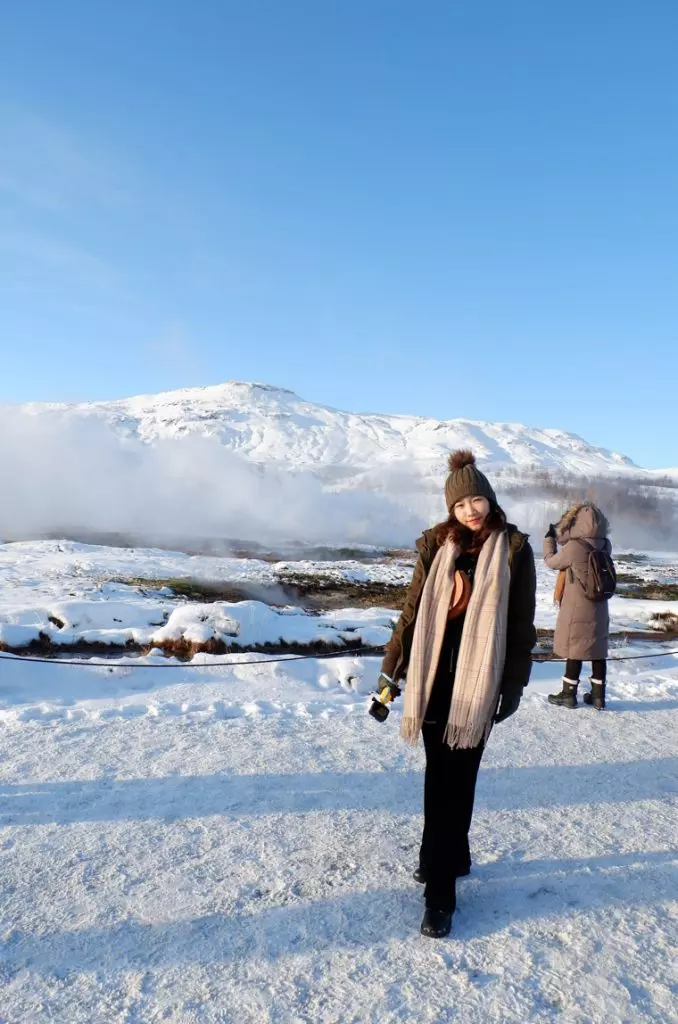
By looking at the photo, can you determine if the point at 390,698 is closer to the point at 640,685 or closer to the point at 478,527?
the point at 478,527

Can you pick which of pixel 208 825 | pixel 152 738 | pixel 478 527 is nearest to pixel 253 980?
pixel 208 825

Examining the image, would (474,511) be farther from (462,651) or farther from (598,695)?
(598,695)

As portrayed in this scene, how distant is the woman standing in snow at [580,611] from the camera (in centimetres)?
592

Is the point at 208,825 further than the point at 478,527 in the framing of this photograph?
Yes

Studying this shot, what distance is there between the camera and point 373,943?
267cm

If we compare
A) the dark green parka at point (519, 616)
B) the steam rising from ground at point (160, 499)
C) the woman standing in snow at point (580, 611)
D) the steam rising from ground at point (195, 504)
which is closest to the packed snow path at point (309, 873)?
the woman standing in snow at point (580, 611)

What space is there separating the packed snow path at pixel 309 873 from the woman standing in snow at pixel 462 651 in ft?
1.30

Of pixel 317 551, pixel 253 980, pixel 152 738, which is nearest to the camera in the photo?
pixel 253 980

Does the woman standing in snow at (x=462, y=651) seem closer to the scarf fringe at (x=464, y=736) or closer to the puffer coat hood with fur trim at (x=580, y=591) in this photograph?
the scarf fringe at (x=464, y=736)

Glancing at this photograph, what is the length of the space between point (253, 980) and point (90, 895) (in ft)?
3.12

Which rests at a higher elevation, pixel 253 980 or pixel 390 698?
pixel 390 698

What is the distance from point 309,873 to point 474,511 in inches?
77.2

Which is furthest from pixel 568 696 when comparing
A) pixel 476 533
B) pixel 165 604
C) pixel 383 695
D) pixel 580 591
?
pixel 165 604

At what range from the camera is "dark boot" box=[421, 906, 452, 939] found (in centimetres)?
272
